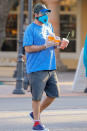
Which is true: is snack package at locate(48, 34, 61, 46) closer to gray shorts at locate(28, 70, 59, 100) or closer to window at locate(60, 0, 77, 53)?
gray shorts at locate(28, 70, 59, 100)

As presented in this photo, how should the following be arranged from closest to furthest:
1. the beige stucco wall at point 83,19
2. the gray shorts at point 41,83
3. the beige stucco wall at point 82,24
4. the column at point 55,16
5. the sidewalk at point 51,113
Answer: the gray shorts at point 41,83 → the sidewalk at point 51,113 → the column at point 55,16 → the beige stucco wall at point 82,24 → the beige stucco wall at point 83,19

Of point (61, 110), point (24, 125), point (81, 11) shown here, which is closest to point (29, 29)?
point (24, 125)

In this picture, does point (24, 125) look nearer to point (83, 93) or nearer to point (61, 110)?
point (61, 110)

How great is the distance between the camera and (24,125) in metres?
8.52

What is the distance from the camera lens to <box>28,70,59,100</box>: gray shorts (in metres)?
7.53

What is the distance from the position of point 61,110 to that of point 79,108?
0.51m

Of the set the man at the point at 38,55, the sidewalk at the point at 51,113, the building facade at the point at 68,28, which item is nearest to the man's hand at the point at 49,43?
the man at the point at 38,55

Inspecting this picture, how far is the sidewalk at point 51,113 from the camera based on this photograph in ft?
27.6

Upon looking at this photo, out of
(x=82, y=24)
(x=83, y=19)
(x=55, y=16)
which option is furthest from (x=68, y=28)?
(x=55, y=16)

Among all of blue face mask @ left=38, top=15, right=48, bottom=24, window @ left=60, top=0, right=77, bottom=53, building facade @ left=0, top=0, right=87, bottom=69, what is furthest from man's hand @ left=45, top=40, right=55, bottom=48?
window @ left=60, top=0, right=77, bottom=53

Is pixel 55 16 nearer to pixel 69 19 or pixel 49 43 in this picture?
pixel 69 19

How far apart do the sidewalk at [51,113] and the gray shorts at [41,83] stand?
2.51ft

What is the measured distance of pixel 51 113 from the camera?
9.95 meters

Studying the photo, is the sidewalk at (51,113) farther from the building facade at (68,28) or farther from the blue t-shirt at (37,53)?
the building facade at (68,28)
